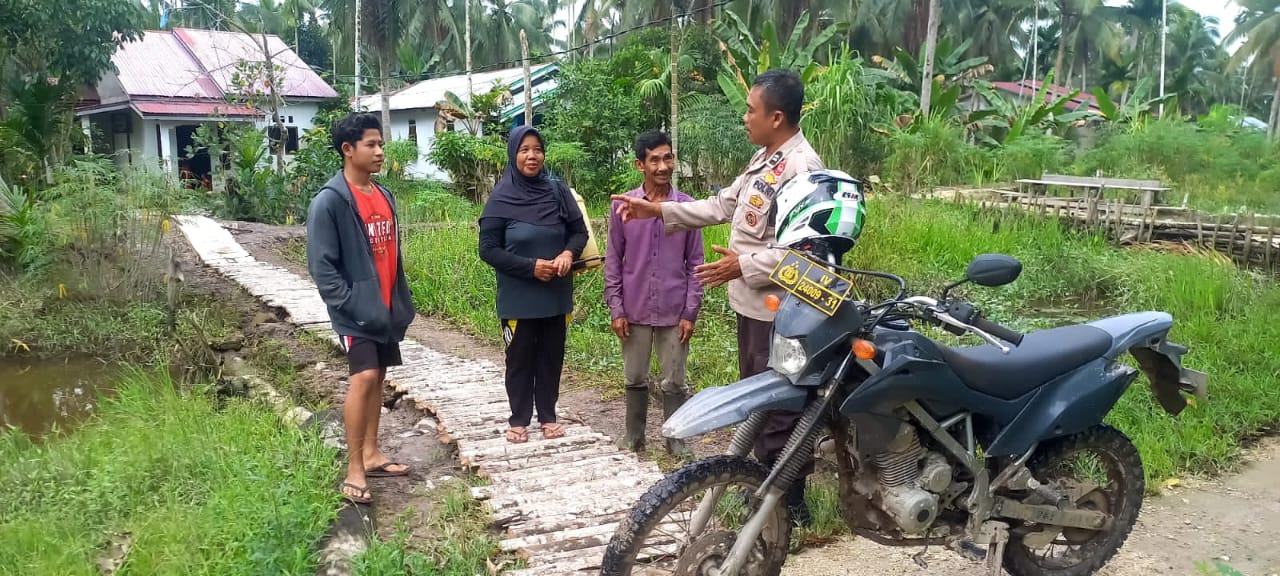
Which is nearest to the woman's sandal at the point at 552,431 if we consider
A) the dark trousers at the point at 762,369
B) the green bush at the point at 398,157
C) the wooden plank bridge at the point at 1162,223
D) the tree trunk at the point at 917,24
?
the dark trousers at the point at 762,369

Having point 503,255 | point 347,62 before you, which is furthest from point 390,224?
point 347,62

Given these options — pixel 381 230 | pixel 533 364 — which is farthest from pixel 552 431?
pixel 381 230

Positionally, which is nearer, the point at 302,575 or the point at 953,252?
the point at 302,575

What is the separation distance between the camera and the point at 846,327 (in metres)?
2.52

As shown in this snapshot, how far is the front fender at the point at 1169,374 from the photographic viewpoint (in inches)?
121

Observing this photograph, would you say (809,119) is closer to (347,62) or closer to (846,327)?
(846,327)

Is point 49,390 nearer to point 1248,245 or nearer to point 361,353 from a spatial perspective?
point 361,353

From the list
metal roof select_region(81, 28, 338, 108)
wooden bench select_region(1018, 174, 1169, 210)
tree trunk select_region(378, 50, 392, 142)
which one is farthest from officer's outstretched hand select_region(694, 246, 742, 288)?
tree trunk select_region(378, 50, 392, 142)

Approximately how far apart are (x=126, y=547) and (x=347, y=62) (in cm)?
3218

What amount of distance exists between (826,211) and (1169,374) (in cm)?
154

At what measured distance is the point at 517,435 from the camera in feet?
14.6

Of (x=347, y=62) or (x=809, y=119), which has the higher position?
(x=347, y=62)

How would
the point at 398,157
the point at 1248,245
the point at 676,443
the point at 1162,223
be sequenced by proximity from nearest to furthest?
the point at 676,443
the point at 1248,245
the point at 1162,223
the point at 398,157

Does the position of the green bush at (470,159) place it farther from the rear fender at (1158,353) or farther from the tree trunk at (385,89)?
the rear fender at (1158,353)
